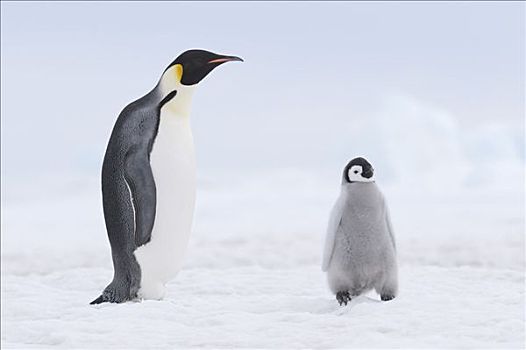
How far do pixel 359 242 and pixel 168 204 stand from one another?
2.75 ft

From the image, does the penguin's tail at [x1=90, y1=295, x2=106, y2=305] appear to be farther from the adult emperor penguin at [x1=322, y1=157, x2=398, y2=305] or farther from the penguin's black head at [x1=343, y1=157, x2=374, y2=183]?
the penguin's black head at [x1=343, y1=157, x2=374, y2=183]

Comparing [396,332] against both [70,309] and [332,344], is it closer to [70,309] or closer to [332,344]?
[332,344]

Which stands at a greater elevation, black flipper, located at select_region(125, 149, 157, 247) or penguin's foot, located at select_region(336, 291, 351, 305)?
black flipper, located at select_region(125, 149, 157, 247)

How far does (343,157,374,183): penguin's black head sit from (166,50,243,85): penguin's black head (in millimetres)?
701

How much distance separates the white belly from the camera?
12.7 feet

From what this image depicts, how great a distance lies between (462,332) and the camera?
10.3ft

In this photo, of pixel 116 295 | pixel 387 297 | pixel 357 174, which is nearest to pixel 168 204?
pixel 116 295

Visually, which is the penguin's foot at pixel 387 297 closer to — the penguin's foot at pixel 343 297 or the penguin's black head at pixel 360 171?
the penguin's foot at pixel 343 297

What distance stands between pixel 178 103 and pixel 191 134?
0.54ft

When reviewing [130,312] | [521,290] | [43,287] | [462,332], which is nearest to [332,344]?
[462,332]

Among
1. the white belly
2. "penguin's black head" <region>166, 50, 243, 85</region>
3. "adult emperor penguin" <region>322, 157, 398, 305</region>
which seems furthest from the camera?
"penguin's black head" <region>166, 50, 243, 85</region>

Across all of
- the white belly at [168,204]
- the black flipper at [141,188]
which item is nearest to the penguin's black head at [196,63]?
the white belly at [168,204]

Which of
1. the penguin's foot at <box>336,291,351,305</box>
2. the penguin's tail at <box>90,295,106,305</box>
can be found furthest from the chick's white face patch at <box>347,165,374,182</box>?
the penguin's tail at <box>90,295,106,305</box>

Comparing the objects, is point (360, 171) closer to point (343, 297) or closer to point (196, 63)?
point (343, 297)
